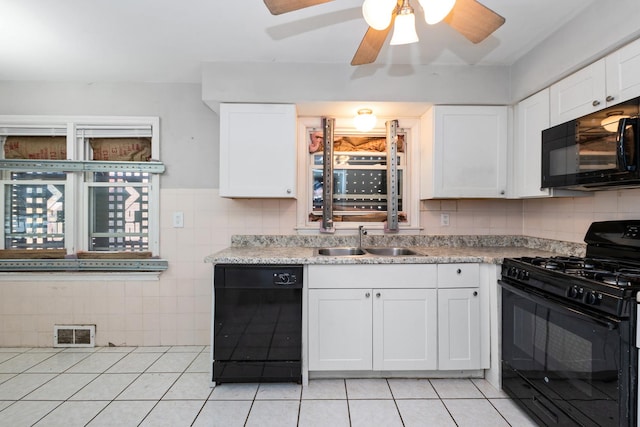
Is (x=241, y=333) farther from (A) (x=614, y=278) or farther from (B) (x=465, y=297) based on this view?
(A) (x=614, y=278)

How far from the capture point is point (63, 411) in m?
1.84

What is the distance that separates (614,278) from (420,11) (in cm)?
161

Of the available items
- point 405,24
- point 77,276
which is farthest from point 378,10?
point 77,276

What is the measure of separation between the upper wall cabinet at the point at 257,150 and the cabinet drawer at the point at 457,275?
3.94 feet

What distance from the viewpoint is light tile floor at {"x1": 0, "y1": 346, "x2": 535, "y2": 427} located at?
1759 millimetres

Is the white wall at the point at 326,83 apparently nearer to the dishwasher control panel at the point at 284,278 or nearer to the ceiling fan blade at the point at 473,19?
the ceiling fan blade at the point at 473,19

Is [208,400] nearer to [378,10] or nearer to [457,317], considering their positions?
[457,317]

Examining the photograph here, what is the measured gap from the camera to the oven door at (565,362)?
1257 mm

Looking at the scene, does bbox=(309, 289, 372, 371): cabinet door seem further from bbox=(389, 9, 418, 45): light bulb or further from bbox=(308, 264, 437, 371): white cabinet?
bbox=(389, 9, 418, 45): light bulb

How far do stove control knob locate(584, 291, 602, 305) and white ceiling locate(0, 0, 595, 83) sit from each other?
1508mm

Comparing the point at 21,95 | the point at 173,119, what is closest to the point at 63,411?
the point at 173,119

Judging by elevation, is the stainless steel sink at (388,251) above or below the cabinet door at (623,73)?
below

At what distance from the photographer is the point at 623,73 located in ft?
5.15

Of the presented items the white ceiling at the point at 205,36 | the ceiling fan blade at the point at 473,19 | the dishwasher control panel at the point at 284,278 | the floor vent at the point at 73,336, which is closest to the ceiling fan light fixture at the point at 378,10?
the ceiling fan blade at the point at 473,19
